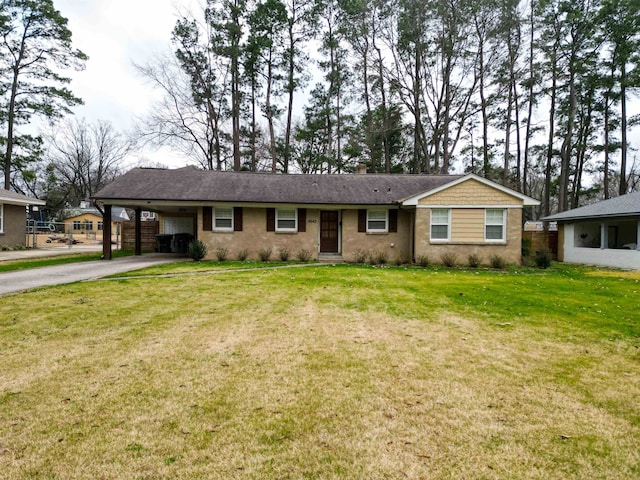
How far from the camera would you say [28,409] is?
2.70 metres

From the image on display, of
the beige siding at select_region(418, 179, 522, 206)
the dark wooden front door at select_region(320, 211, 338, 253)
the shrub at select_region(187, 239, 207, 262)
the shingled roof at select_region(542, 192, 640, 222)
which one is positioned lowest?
the shrub at select_region(187, 239, 207, 262)

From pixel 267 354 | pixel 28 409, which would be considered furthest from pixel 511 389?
pixel 28 409

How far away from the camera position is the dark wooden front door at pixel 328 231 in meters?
16.0

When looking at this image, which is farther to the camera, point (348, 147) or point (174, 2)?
point (348, 147)

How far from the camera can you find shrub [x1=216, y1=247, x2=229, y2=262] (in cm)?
1473

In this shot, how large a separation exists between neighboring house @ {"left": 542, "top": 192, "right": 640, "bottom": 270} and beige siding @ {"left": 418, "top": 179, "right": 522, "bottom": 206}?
4664 millimetres

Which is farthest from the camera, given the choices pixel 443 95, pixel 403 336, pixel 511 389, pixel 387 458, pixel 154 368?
pixel 443 95

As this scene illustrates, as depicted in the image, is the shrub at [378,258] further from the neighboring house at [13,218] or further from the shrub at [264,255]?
the neighboring house at [13,218]

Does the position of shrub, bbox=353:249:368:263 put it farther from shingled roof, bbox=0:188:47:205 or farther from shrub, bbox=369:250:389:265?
shingled roof, bbox=0:188:47:205

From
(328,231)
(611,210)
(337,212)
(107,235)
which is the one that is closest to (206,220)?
(107,235)

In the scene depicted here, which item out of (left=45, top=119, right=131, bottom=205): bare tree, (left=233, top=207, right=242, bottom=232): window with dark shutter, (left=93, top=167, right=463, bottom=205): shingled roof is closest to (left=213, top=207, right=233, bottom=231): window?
(left=233, top=207, right=242, bottom=232): window with dark shutter

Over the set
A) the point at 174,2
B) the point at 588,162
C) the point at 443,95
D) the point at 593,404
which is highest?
the point at 174,2

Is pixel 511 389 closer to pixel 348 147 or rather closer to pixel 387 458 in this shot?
pixel 387 458

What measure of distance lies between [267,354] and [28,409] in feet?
7.14
